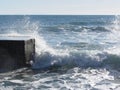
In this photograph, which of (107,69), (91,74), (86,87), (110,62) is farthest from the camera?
(110,62)

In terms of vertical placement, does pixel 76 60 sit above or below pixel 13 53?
below

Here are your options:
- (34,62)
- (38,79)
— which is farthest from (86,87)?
(34,62)

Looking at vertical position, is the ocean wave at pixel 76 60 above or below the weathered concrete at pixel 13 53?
below

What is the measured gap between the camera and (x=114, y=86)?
11.0 meters

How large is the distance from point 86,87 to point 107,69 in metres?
3.93

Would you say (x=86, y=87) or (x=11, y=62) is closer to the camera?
(x=86, y=87)

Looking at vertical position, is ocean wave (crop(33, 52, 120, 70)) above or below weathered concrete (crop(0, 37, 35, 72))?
below

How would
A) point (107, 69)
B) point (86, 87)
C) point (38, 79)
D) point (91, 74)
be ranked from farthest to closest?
point (107, 69) < point (91, 74) < point (38, 79) < point (86, 87)

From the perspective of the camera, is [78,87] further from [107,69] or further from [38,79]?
[107,69]

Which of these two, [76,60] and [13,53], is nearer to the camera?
[13,53]

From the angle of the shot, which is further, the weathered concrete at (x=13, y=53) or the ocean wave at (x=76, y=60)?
the ocean wave at (x=76, y=60)

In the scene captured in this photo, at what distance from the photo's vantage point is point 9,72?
1355cm

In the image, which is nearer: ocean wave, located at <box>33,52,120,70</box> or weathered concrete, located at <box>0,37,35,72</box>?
weathered concrete, located at <box>0,37,35,72</box>

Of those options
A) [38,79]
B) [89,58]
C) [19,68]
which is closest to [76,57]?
[89,58]
